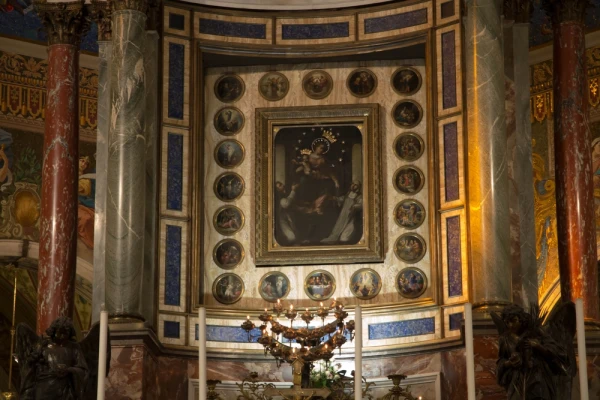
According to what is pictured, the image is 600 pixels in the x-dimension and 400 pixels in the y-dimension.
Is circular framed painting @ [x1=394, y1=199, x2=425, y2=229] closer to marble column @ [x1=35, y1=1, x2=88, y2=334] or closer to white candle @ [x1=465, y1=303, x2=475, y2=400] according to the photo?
marble column @ [x1=35, y1=1, x2=88, y2=334]

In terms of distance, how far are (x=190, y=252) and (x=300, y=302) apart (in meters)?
1.52

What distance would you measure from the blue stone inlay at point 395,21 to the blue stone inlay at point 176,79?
2.37 meters

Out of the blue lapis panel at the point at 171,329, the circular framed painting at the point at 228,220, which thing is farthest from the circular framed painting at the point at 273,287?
the blue lapis panel at the point at 171,329

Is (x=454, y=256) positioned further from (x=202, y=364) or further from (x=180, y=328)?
(x=202, y=364)

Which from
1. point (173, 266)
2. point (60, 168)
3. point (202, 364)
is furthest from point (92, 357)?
point (202, 364)

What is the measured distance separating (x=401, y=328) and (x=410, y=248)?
3.43 feet

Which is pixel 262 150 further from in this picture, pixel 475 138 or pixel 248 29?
pixel 475 138

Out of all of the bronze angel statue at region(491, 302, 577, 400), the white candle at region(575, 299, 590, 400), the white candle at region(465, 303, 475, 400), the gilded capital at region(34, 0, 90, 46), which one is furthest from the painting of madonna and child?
the white candle at region(465, 303, 475, 400)

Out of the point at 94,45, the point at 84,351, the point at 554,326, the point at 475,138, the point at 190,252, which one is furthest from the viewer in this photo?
the point at 94,45

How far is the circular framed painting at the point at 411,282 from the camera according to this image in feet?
55.1

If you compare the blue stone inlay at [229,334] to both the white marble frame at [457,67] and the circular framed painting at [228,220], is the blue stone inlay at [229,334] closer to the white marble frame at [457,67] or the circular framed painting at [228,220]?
the circular framed painting at [228,220]

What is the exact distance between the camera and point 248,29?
693 inches

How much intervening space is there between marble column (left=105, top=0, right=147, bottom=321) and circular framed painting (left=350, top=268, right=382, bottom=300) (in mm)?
2901

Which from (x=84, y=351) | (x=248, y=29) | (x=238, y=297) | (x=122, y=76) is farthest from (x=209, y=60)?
(x=84, y=351)
